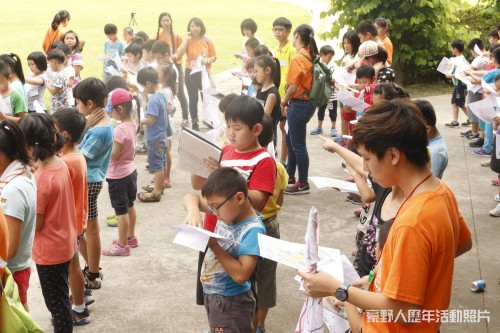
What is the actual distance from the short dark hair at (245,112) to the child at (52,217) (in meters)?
1.11

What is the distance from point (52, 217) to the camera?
427cm

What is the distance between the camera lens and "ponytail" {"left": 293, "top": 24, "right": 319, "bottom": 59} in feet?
25.1

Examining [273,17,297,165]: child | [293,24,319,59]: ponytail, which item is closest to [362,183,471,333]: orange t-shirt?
[293,24,319,59]: ponytail

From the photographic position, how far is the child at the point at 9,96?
7.11 metres

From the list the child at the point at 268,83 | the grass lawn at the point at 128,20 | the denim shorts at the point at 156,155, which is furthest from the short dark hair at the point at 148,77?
the grass lawn at the point at 128,20

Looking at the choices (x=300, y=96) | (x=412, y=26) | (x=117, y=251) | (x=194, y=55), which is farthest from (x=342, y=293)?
(x=412, y=26)

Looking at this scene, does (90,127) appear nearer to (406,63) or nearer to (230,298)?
(230,298)

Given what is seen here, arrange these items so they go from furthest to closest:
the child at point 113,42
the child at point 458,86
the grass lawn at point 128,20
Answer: the grass lawn at point 128,20
the child at point 113,42
the child at point 458,86

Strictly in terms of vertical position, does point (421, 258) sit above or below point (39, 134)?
above

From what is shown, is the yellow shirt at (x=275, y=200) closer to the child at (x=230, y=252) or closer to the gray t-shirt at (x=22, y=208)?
the child at (x=230, y=252)

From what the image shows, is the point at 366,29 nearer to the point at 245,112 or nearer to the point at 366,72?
the point at 366,72

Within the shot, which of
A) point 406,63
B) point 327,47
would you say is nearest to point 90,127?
point 327,47

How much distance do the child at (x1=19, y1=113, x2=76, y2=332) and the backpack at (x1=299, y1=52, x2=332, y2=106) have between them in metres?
3.93

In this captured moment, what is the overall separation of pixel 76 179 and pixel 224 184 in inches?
65.6
